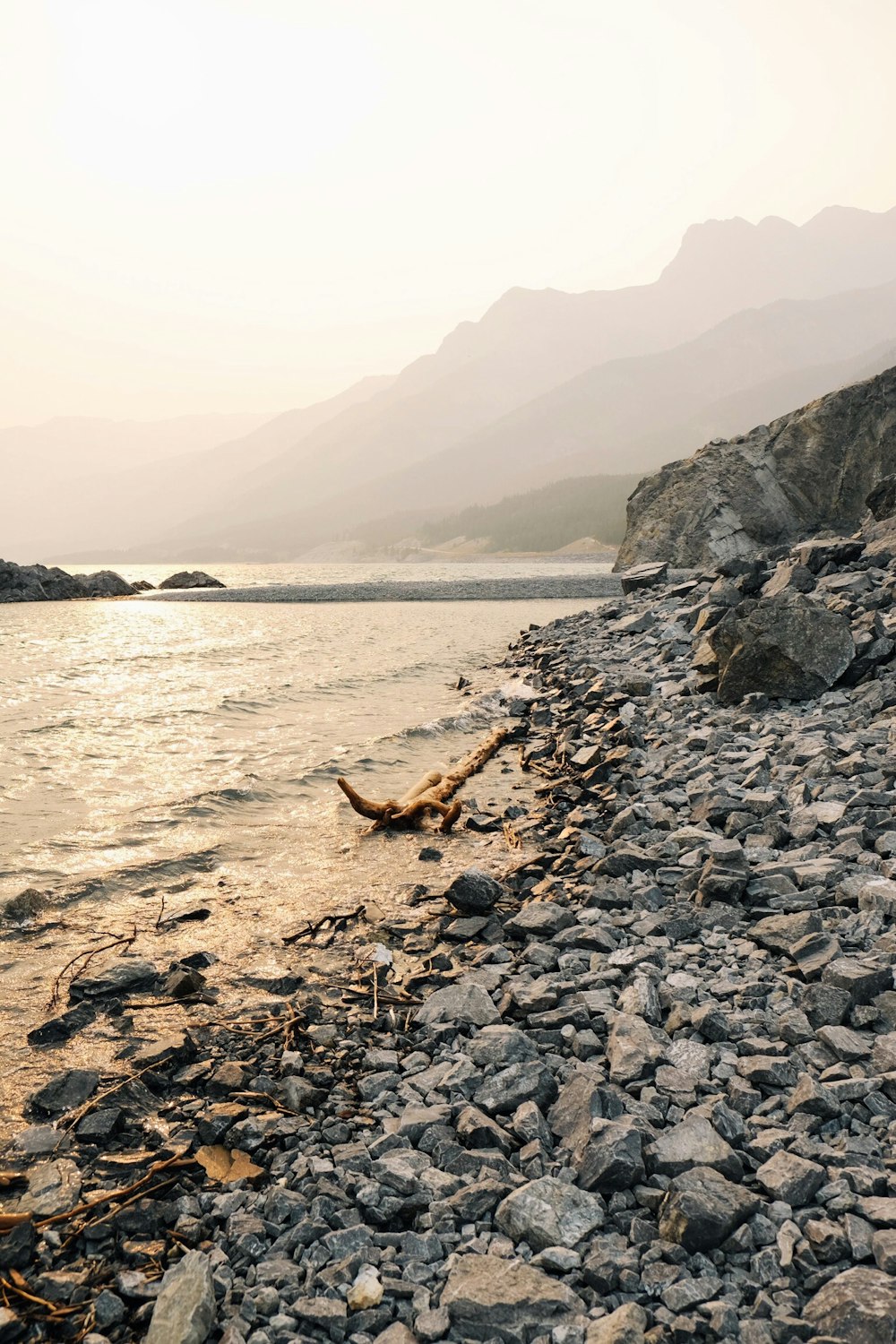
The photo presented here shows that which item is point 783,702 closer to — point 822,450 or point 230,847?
point 230,847

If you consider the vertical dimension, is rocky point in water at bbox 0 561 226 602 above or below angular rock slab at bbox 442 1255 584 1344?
above

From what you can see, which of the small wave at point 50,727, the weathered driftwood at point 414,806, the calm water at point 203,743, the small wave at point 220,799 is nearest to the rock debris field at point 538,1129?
the weathered driftwood at point 414,806

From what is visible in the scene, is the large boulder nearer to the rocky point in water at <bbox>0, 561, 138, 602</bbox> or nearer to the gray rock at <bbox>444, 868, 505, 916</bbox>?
the gray rock at <bbox>444, 868, 505, 916</bbox>

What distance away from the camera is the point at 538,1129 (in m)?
4.00

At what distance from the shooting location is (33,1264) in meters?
3.47

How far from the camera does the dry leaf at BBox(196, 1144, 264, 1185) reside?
394 centimetres

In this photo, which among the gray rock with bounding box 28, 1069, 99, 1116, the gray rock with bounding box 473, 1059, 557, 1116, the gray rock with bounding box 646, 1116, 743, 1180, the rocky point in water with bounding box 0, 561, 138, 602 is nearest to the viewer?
the gray rock with bounding box 646, 1116, 743, 1180

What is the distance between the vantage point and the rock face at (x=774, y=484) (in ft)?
139

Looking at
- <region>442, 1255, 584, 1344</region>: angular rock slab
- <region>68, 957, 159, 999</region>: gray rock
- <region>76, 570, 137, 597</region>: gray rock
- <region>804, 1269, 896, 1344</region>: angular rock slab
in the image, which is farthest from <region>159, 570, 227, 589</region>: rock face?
<region>804, 1269, 896, 1344</region>: angular rock slab

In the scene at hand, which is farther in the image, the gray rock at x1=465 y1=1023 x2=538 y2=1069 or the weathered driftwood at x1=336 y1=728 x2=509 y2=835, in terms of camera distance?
the weathered driftwood at x1=336 y1=728 x2=509 y2=835

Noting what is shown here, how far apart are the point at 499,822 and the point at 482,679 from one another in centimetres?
1211

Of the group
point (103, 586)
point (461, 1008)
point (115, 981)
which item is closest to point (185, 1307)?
point (461, 1008)

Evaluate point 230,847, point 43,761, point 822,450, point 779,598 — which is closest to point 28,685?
point 43,761

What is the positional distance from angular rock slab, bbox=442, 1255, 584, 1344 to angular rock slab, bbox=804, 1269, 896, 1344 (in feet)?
3.03
